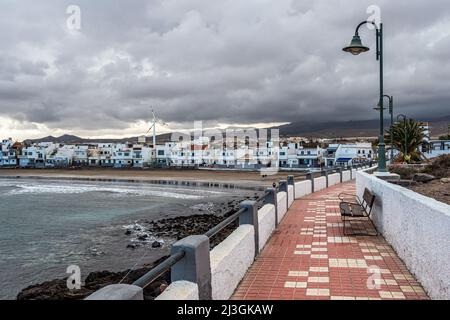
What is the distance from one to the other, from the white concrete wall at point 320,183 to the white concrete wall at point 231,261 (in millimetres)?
11645

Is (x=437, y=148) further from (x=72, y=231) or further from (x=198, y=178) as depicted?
(x=72, y=231)

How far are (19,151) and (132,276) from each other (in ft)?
410

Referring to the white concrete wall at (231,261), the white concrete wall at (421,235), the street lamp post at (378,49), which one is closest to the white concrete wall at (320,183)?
the street lamp post at (378,49)

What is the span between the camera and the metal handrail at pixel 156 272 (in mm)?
2954

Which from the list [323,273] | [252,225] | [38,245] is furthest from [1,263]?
[323,273]

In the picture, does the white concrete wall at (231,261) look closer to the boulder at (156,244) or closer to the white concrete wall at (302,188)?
the white concrete wall at (302,188)

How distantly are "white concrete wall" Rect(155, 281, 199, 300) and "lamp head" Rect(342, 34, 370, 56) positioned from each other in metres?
8.26

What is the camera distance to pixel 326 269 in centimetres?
642

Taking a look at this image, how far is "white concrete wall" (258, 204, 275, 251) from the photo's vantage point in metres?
7.84

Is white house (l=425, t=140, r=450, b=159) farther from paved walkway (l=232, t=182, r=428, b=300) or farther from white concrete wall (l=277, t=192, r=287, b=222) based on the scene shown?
paved walkway (l=232, t=182, r=428, b=300)

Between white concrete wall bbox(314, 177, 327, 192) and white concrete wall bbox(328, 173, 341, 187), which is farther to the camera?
white concrete wall bbox(328, 173, 341, 187)

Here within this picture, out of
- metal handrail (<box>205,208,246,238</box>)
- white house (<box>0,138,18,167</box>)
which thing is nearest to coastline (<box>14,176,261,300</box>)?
metal handrail (<box>205,208,246,238</box>)

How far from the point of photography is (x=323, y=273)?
623 centimetres
